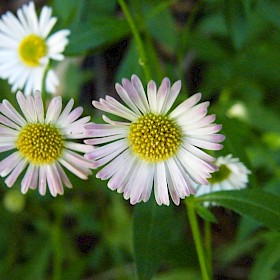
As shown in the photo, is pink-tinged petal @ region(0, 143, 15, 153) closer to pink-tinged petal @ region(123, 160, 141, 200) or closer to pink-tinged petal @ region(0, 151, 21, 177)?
pink-tinged petal @ region(0, 151, 21, 177)

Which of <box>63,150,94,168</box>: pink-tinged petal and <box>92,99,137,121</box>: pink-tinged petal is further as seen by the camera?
<box>63,150,94,168</box>: pink-tinged petal

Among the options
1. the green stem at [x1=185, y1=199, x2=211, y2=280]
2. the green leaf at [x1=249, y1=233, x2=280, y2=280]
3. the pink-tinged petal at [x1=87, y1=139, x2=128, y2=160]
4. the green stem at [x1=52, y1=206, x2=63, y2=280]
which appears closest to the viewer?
the pink-tinged petal at [x1=87, y1=139, x2=128, y2=160]

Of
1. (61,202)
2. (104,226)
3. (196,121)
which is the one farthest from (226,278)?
(196,121)

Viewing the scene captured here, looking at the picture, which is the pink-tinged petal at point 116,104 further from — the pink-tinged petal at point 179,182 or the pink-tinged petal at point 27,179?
the pink-tinged petal at point 27,179

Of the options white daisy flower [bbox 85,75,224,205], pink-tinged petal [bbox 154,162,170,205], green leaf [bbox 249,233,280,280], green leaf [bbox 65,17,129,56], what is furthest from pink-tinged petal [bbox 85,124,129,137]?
green leaf [bbox 249,233,280,280]

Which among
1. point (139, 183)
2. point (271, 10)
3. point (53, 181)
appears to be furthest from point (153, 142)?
point (271, 10)

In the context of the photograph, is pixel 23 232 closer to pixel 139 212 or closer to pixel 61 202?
pixel 61 202

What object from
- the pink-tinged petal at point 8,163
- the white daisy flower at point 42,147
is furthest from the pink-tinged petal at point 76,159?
the pink-tinged petal at point 8,163
